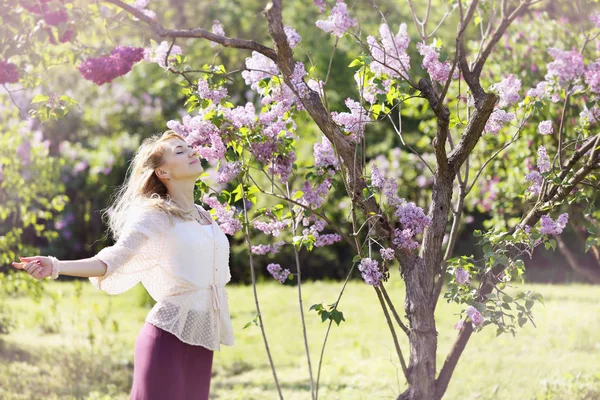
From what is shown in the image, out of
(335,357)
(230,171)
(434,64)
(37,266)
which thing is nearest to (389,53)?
(434,64)

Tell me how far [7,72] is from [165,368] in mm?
1464

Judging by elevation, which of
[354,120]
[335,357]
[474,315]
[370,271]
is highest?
[354,120]

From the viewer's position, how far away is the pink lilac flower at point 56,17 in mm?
3188

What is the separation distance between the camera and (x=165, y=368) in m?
2.78

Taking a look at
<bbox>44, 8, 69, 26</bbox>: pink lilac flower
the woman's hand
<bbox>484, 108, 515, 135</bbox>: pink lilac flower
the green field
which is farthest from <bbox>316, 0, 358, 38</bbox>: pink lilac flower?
the green field

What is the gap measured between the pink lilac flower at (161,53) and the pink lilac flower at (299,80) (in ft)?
1.63

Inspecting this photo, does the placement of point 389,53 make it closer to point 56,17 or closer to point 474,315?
point 474,315

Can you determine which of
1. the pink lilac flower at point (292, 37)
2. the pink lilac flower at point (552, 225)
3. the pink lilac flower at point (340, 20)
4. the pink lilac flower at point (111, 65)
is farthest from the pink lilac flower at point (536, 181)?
the pink lilac flower at point (111, 65)

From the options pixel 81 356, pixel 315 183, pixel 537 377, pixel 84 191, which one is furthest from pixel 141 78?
pixel 315 183

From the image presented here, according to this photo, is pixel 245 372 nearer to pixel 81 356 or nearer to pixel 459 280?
pixel 81 356

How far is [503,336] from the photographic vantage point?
6.71 m

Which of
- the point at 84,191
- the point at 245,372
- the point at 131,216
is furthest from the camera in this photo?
the point at 84,191

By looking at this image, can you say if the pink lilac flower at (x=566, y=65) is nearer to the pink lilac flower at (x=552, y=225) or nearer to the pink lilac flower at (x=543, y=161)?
the pink lilac flower at (x=543, y=161)

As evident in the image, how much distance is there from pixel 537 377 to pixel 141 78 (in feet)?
29.4
